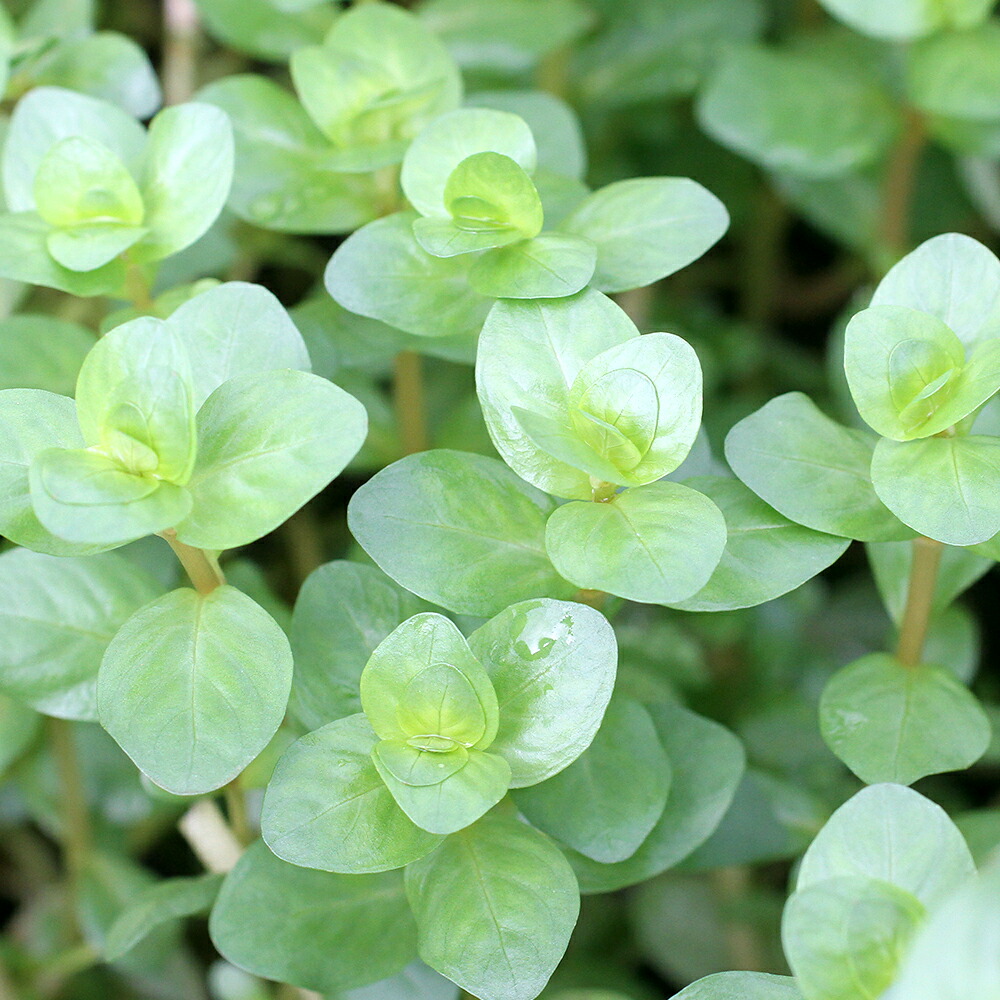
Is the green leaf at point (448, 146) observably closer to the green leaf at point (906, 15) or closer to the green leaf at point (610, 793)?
the green leaf at point (610, 793)

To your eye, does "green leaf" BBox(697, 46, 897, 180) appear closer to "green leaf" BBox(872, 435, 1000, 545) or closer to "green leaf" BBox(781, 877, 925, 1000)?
"green leaf" BBox(872, 435, 1000, 545)

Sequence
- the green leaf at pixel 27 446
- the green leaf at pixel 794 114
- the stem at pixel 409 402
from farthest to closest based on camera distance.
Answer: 1. the green leaf at pixel 794 114
2. the stem at pixel 409 402
3. the green leaf at pixel 27 446

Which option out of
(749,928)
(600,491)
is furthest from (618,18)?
(749,928)

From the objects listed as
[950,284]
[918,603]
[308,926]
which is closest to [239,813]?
[308,926]

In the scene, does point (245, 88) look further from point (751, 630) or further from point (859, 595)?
point (859, 595)

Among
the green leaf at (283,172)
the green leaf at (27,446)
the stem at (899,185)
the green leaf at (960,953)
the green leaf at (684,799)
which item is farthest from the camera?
the stem at (899,185)

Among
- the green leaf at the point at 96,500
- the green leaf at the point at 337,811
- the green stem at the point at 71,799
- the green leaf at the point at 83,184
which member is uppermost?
the green leaf at the point at 83,184

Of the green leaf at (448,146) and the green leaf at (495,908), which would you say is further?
the green leaf at (448,146)

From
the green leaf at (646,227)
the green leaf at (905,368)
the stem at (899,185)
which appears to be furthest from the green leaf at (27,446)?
the stem at (899,185)
